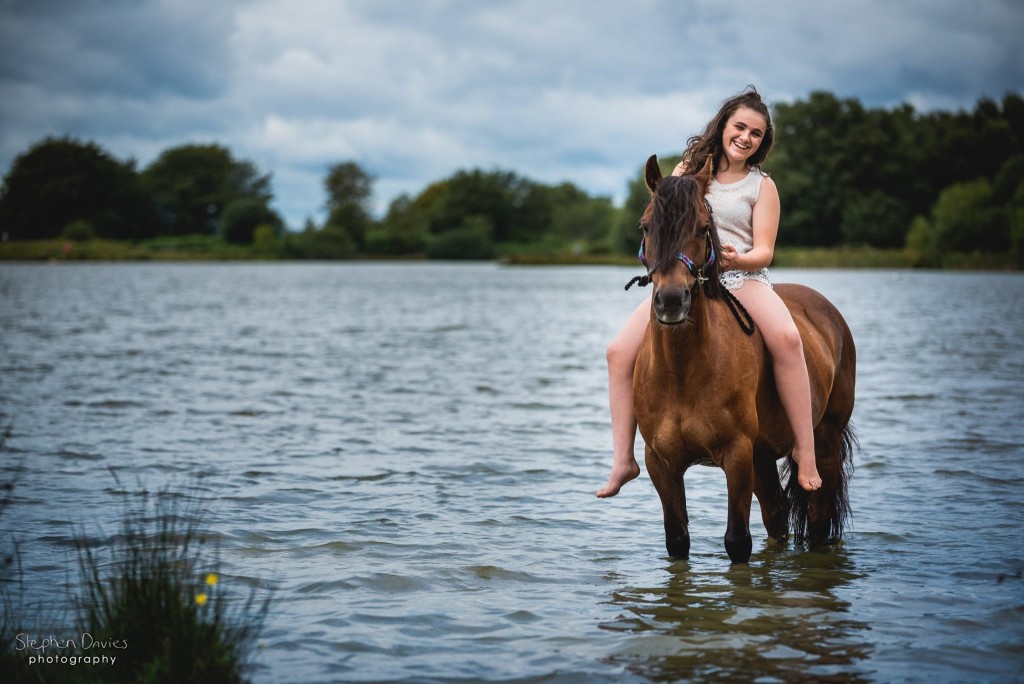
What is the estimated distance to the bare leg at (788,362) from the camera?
655cm

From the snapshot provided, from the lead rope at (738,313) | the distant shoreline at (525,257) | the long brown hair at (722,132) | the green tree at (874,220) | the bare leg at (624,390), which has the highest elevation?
the green tree at (874,220)

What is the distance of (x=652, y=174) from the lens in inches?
234

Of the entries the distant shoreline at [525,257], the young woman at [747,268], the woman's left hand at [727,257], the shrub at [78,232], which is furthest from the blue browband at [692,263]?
the shrub at [78,232]

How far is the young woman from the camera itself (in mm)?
6570

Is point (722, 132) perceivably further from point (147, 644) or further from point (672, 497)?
point (147, 644)

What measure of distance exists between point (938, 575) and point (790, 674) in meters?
2.46

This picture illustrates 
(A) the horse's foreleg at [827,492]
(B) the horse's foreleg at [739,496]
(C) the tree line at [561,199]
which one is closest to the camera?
(B) the horse's foreleg at [739,496]

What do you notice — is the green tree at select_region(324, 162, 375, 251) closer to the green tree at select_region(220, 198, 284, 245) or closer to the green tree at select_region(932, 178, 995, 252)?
the green tree at select_region(220, 198, 284, 245)

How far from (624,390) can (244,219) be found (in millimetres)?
143536

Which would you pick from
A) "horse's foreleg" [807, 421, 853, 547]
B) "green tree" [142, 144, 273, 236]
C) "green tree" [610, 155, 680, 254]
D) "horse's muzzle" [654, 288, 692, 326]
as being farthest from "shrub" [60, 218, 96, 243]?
"horse's muzzle" [654, 288, 692, 326]

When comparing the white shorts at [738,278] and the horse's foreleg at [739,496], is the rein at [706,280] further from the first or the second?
the horse's foreleg at [739,496]

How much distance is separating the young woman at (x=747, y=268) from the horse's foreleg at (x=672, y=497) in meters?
0.25

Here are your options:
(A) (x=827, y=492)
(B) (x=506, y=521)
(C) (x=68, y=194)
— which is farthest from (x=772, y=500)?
(C) (x=68, y=194)

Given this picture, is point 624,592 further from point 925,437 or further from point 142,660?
point 925,437
